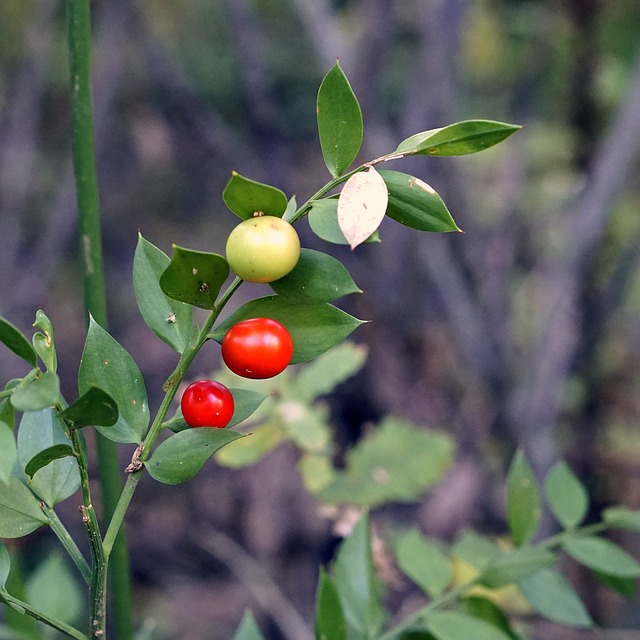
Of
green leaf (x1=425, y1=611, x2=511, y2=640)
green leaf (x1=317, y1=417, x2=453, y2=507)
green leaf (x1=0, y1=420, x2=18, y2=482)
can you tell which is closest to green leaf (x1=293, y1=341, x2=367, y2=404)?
green leaf (x1=317, y1=417, x2=453, y2=507)

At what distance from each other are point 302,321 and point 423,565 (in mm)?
376

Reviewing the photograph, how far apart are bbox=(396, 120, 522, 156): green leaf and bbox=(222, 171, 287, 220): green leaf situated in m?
0.07

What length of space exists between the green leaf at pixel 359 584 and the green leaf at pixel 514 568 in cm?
9

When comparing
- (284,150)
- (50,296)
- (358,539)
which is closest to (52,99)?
(50,296)

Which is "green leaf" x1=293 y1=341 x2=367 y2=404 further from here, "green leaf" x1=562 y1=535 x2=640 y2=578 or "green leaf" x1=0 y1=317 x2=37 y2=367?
"green leaf" x1=0 y1=317 x2=37 y2=367

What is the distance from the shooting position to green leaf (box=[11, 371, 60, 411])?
310 mm

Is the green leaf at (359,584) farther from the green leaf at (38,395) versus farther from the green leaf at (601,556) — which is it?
Result: the green leaf at (38,395)

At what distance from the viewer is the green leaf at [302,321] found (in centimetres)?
40

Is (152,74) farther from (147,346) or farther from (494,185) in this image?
(494,185)

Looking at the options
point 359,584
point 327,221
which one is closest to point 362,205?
point 327,221

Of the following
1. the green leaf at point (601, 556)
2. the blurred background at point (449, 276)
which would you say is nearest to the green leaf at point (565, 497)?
the green leaf at point (601, 556)

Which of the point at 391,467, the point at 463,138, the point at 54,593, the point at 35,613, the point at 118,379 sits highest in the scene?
the point at 463,138

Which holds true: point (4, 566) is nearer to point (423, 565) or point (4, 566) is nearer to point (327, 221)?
point (327, 221)

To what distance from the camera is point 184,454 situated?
390mm
